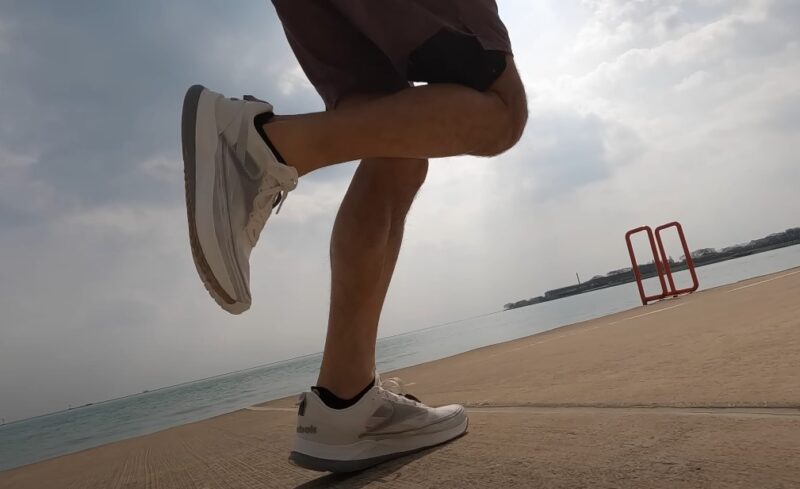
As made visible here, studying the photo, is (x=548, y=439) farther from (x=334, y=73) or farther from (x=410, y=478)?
(x=334, y=73)

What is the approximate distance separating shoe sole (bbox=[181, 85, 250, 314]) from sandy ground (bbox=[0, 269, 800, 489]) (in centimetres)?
35

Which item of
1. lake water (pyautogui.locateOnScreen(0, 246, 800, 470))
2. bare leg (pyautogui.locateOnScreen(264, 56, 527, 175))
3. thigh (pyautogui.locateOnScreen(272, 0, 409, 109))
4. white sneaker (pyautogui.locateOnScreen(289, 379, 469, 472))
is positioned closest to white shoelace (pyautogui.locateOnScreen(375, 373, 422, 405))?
white sneaker (pyautogui.locateOnScreen(289, 379, 469, 472))

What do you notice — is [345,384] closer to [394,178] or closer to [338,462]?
[338,462]

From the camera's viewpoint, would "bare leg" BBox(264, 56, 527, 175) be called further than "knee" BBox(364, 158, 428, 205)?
No

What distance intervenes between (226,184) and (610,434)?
2.43 ft

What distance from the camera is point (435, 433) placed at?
3.37 ft

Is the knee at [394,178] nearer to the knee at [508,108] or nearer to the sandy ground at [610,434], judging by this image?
the knee at [508,108]

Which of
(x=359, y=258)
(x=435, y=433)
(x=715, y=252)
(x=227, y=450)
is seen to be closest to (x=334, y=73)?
(x=359, y=258)

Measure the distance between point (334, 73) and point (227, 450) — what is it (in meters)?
1.11

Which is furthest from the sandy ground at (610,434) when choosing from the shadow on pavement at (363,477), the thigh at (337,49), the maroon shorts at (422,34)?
the thigh at (337,49)

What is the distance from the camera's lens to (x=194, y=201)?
2.81 feet

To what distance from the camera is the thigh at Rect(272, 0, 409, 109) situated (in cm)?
106

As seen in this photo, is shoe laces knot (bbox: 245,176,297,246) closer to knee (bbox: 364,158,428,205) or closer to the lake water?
knee (bbox: 364,158,428,205)

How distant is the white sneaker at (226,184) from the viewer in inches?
33.3
